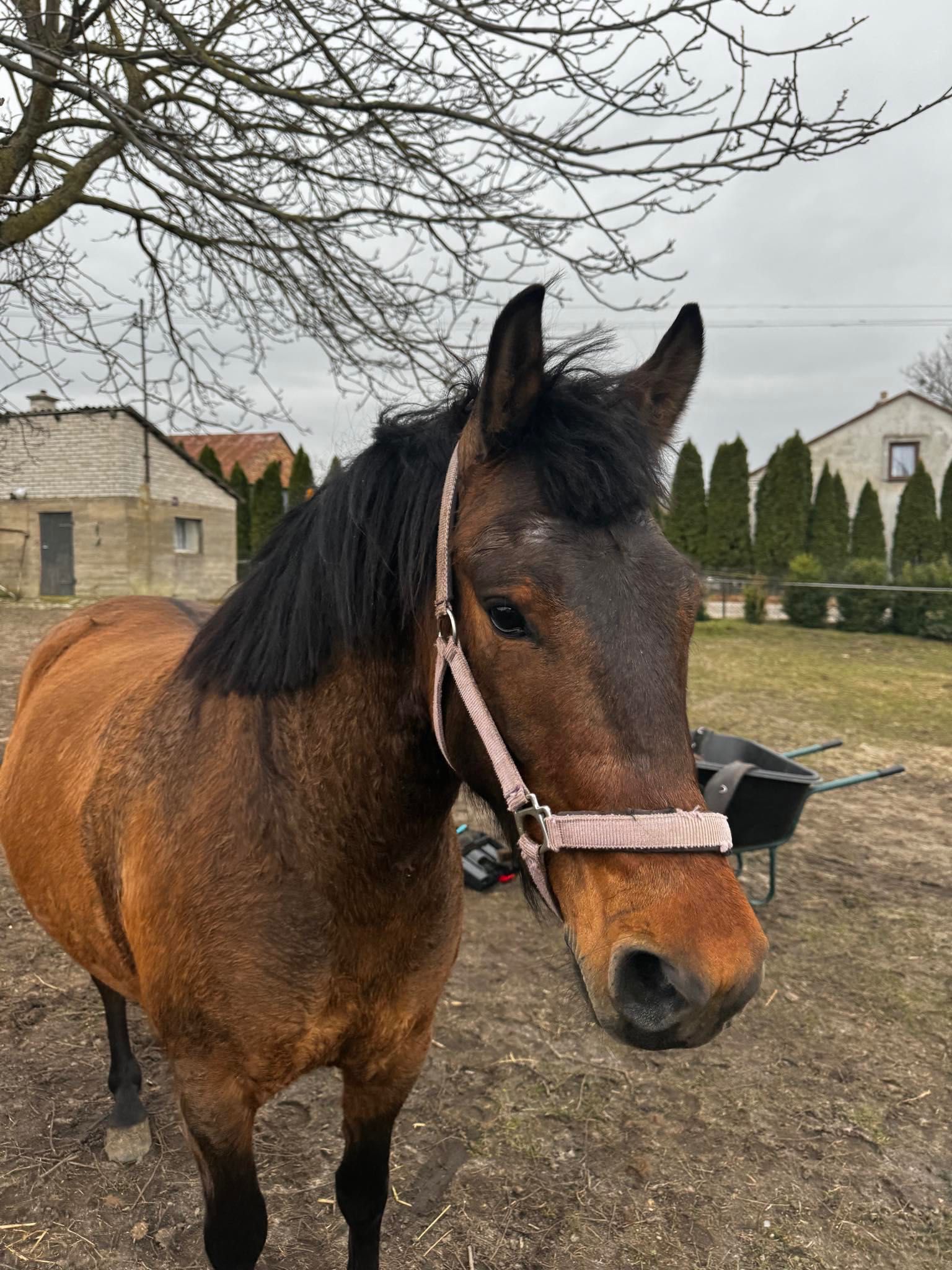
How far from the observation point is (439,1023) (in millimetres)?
3201

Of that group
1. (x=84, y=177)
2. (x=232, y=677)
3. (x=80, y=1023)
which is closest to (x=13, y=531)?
(x=84, y=177)

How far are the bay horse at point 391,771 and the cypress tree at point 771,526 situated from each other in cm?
2460

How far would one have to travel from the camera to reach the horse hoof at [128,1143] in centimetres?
242

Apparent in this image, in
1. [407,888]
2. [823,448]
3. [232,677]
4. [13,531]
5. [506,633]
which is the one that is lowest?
[407,888]

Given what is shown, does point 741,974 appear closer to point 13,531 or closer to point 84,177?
point 84,177

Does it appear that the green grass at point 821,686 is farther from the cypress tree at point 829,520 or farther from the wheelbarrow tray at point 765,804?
the cypress tree at point 829,520

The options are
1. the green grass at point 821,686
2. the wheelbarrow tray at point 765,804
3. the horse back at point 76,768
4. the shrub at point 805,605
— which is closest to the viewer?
the horse back at point 76,768

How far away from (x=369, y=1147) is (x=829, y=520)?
26.1 m

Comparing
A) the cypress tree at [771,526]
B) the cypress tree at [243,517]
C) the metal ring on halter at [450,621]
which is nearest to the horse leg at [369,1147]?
the metal ring on halter at [450,621]

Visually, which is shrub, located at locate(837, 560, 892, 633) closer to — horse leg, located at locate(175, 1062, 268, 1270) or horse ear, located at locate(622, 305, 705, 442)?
horse ear, located at locate(622, 305, 705, 442)

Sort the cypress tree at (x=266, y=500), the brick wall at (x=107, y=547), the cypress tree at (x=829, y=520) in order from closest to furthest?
1. the brick wall at (x=107, y=547)
2. the cypress tree at (x=829, y=520)
3. the cypress tree at (x=266, y=500)

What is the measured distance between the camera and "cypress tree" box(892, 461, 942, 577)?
2344cm

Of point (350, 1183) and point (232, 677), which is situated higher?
point (232, 677)

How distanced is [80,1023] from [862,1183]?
2.93 m
